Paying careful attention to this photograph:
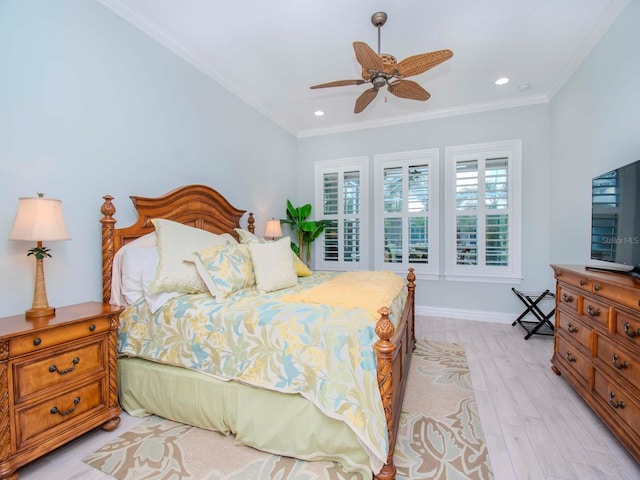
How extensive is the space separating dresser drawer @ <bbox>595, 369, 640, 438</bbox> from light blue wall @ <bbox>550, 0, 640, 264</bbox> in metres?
1.51

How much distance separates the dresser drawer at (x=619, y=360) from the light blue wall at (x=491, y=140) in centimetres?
224

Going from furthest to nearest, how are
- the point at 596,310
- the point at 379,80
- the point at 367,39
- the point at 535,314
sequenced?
the point at 535,314, the point at 367,39, the point at 379,80, the point at 596,310

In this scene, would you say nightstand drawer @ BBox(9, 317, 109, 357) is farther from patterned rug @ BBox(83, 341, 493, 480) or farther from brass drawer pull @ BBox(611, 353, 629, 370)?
brass drawer pull @ BBox(611, 353, 629, 370)

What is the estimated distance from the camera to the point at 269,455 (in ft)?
5.45

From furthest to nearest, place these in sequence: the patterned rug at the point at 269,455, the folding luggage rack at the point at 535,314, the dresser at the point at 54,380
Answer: the folding luggage rack at the point at 535,314, the patterned rug at the point at 269,455, the dresser at the point at 54,380

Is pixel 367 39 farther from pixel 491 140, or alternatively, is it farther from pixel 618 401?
pixel 618 401

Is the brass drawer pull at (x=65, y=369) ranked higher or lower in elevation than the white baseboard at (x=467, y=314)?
higher

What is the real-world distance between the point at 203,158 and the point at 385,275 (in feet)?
7.31

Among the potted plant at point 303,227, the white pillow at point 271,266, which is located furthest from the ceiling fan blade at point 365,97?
the potted plant at point 303,227

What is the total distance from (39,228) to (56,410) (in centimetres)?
97

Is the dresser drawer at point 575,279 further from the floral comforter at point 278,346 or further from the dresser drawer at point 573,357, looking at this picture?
the floral comforter at point 278,346

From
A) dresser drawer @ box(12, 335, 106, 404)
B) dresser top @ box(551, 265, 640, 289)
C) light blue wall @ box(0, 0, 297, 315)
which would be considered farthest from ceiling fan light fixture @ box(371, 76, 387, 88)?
dresser drawer @ box(12, 335, 106, 404)

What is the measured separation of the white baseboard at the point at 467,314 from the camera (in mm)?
4016

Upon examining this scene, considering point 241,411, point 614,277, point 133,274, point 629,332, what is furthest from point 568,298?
point 133,274
